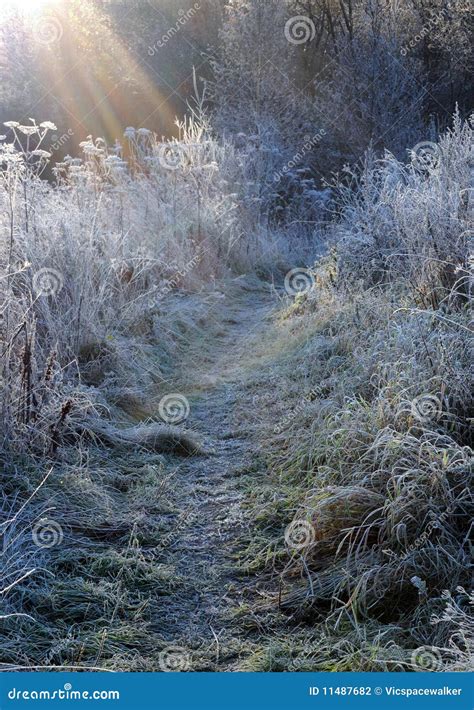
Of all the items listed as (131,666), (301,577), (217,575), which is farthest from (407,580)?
(131,666)

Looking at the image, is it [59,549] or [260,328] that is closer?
[59,549]

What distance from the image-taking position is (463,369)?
130 inches

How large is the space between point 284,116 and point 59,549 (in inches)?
494

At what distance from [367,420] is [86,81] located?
16.0 meters

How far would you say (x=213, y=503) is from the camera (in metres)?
3.56

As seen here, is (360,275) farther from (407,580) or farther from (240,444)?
(407,580)

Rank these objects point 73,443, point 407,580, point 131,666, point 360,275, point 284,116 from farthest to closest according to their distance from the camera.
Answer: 1. point 284,116
2. point 360,275
3. point 73,443
4. point 407,580
5. point 131,666

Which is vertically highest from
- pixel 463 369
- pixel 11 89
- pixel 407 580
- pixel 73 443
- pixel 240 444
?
pixel 463 369

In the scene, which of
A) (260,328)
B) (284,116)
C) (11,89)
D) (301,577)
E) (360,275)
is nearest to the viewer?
(301,577)

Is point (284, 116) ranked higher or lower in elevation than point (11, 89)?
higher

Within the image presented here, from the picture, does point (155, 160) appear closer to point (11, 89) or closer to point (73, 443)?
point (73, 443)

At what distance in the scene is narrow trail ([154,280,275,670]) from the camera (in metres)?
2.60

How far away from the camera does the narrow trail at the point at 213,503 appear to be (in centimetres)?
260

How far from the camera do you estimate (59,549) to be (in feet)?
9.70
